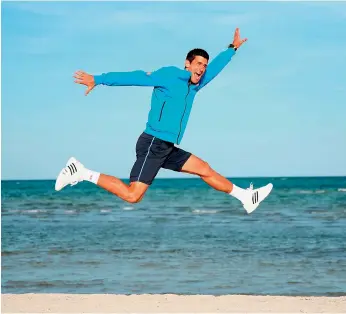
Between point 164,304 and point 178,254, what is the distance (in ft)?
21.3

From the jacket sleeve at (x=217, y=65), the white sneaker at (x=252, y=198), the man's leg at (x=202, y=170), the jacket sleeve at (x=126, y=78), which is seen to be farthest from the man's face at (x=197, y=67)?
the white sneaker at (x=252, y=198)

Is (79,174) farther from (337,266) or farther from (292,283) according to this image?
(337,266)

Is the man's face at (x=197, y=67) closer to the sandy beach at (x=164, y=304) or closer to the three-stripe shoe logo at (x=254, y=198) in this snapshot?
the three-stripe shoe logo at (x=254, y=198)

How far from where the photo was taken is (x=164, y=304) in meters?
9.89

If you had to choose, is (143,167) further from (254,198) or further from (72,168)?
(254,198)

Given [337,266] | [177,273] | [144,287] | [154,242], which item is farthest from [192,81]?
[154,242]

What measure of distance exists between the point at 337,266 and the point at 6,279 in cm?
606

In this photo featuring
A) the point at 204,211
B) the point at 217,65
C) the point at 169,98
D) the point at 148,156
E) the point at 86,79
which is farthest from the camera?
the point at 204,211

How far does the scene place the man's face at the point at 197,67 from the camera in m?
7.07

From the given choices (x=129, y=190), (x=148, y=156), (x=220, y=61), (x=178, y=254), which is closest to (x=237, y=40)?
(x=220, y=61)

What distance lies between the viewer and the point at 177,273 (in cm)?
1362

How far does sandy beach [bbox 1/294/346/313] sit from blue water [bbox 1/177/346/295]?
5.22ft

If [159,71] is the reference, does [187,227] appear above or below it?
below

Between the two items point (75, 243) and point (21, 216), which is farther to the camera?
point (21, 216)
